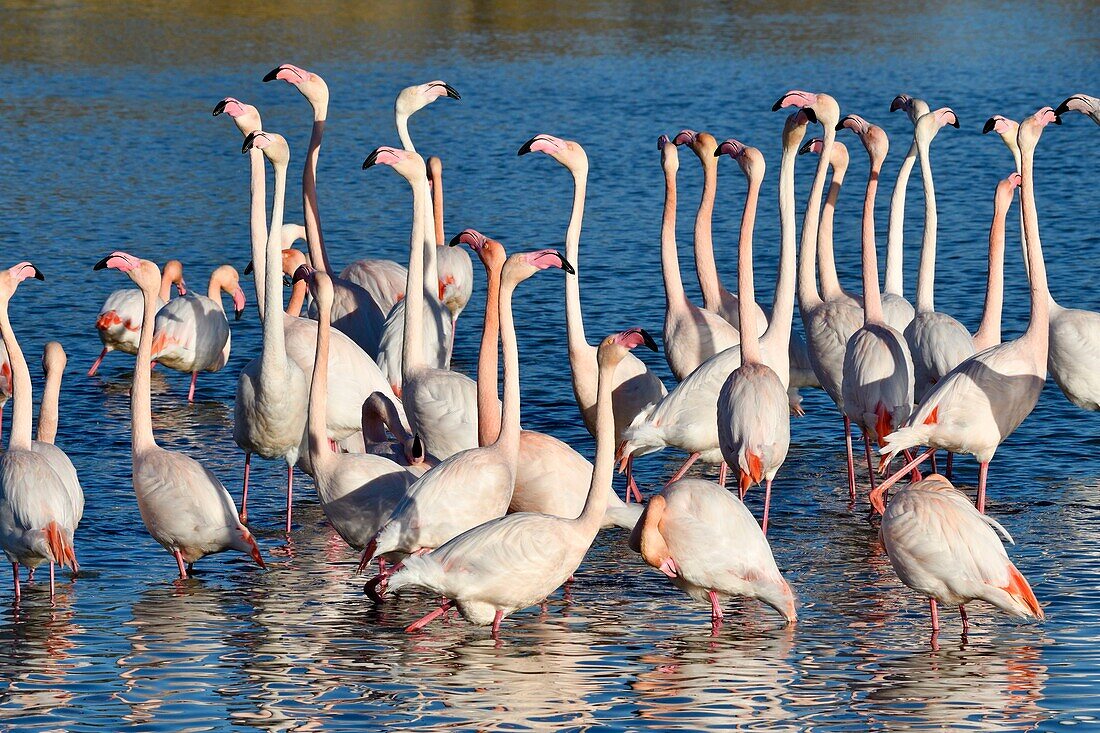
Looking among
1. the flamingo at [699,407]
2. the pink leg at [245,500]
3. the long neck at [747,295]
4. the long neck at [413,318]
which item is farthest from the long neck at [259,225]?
the long neck at [747,295]

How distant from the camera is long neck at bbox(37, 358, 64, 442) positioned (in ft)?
28.1

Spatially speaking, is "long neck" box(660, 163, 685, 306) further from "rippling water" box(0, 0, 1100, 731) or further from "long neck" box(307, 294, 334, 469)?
"long neck" box(307, 294, 334, 469)

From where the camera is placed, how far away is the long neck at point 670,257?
10125 mm

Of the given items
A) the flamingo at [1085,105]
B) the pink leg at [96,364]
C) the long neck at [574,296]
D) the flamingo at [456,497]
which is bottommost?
the pink leg at [96,364]

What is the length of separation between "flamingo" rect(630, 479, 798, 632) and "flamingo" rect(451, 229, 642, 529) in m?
0.76

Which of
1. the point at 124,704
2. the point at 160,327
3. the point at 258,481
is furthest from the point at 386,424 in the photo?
the point at 160,327

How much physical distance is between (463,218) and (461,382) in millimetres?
8891

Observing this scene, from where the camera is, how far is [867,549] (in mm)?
8523

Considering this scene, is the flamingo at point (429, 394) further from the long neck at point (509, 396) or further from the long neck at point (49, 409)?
the long neck at point (49, 409)

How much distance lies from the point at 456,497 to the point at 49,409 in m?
2.62

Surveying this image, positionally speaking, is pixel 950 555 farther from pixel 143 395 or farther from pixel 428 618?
pixel 143 395

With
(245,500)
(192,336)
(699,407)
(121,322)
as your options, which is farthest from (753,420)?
(121,322)

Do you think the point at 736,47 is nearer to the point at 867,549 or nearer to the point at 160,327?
the point at 160,327

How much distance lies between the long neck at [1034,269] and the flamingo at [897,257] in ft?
3.15
